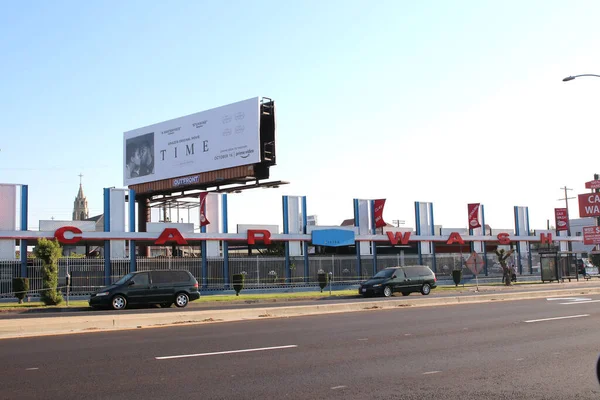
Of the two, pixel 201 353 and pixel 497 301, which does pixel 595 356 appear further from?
pixel 497 301

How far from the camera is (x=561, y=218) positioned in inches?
2625

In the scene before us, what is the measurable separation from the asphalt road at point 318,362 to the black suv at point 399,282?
53.0ft

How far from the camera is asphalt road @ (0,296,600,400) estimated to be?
Result: 26.5 feet

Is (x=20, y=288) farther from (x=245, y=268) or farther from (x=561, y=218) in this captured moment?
(x=561, y=218)

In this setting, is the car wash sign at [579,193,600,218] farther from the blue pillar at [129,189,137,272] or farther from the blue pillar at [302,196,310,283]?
the blue pillar at [129,189,137,272]

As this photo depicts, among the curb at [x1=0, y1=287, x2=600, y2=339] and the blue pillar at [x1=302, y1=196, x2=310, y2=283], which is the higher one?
the blue pillar at [x1=302, y1=196, x2=310, y2=283]

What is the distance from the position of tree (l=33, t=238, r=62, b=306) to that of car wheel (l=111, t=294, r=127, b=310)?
184 inches

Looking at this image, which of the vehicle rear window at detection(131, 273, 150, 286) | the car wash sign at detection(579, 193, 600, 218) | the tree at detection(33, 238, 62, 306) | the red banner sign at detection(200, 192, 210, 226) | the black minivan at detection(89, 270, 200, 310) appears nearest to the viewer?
the black minivan at detection(89, 270, 200, 310)

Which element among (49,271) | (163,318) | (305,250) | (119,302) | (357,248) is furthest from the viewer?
(357,248)

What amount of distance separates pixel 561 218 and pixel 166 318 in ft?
192

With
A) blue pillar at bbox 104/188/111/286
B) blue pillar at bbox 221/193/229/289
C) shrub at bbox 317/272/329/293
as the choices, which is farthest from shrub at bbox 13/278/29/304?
shrub at bbox 317/272/329/293

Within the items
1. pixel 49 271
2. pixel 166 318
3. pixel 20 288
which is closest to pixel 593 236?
pixel 49 271

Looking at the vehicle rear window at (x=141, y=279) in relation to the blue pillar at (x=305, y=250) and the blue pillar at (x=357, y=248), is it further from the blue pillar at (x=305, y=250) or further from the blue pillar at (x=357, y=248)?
the blue pillar at (x=357, y=248)

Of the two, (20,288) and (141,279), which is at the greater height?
(141,279)
